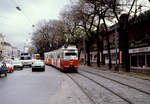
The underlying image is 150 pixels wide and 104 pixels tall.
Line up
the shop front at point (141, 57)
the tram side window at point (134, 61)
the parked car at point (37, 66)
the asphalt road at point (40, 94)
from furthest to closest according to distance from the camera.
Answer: the tram side window at point (134, 61) → the shop front at point (141, 57) → the parked car at point (37, 66) → the asphalt road at point (40, 94)

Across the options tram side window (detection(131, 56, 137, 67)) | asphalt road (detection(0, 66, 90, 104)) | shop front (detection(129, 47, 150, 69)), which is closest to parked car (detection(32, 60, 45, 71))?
asphalt road (detection(0, 66, 90, 104))

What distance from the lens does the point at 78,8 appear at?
35781mm

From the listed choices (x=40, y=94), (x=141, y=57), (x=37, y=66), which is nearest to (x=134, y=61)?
(x=141, y=57)

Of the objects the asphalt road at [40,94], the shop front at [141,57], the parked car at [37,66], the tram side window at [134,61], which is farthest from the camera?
the tram side window at [134,61]

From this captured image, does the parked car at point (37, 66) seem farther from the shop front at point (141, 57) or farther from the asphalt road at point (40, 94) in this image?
the shop front at point (141, 57)

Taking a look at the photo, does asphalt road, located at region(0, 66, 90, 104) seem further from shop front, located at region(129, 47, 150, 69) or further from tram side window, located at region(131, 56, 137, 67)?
tram side window, located at region(131, 56, 137, 67)

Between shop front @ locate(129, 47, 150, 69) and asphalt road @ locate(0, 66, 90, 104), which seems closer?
asphalt road @ locate(0, 66, 90, 104)

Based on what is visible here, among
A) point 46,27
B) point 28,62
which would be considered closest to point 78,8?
point 28,62

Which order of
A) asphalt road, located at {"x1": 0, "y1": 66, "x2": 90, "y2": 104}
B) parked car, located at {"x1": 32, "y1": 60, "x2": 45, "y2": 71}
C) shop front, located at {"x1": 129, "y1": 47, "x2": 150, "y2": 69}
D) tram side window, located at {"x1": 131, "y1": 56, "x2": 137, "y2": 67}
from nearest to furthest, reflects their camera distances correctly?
asphalt road, located at {"x1": 0, "y1": 66, "x2": 90, "y2": 104} → parked car, located at {"x1": 32, "y1": 60, "x2": 45, "y2": 71} → shop front, located at {"x1": 129, "y1": 47, "x2": 150, "y2": 69} → tram side window, located at {"x1": 131, "y1": 56, "x2": 137, "y2": 67}

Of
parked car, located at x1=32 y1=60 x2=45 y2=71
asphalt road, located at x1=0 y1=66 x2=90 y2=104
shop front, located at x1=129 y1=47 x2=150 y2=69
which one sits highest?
shop front, located at x1=129 y1=47 x2=150 y2=69

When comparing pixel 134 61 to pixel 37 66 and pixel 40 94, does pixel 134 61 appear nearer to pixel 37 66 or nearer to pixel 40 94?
pixel 37 66

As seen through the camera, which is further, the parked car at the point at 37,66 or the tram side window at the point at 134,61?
the tram side window at the point at 134,61

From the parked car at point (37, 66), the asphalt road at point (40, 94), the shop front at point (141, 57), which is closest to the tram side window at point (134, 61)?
the shop front at point (141, 57)

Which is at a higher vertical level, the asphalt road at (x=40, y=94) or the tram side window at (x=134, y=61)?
the tram side window at (x=134, y=61)
